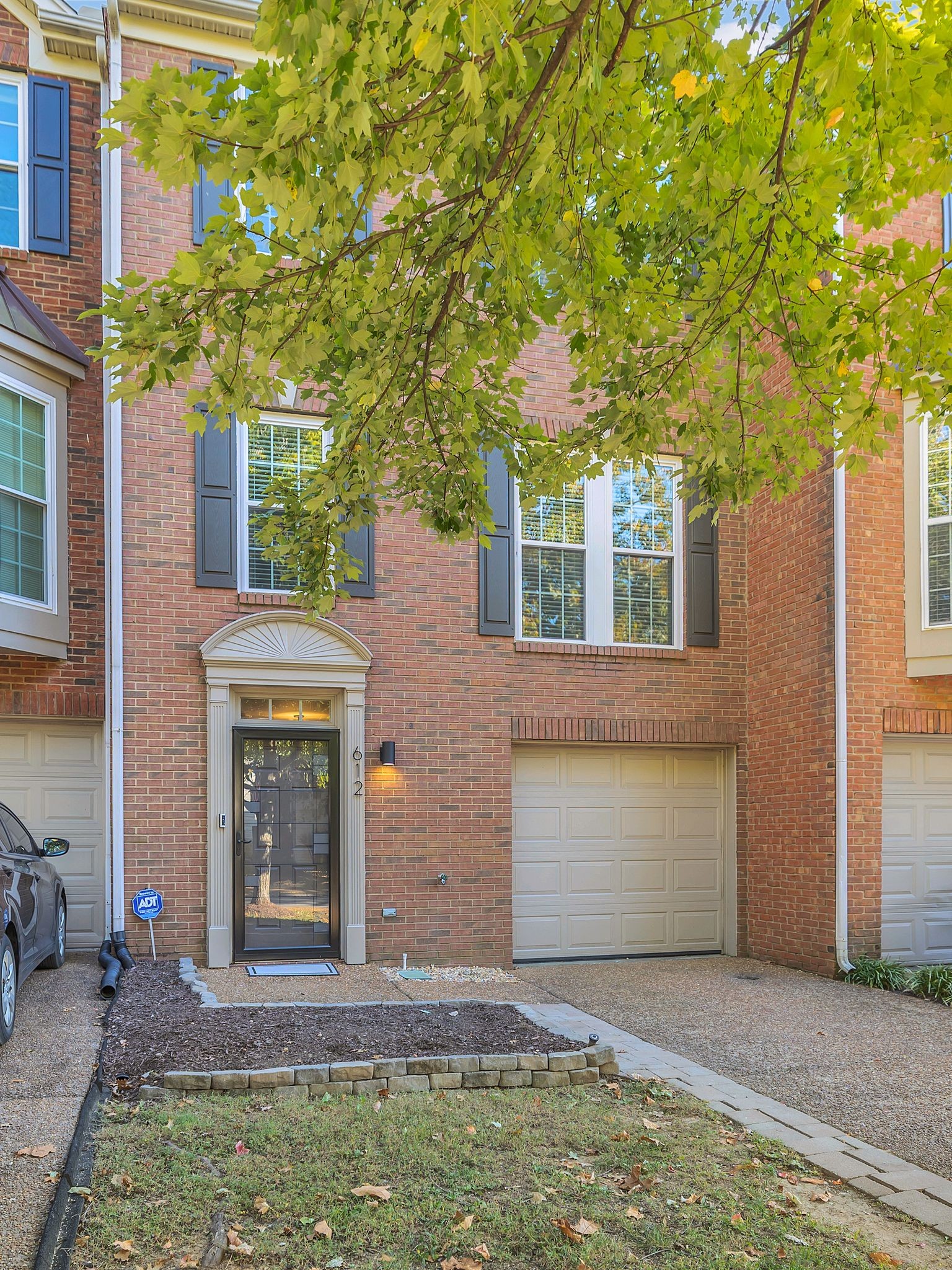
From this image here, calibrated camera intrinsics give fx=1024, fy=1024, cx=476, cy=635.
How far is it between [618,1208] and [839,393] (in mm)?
3806

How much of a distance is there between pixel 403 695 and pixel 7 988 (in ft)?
14.5

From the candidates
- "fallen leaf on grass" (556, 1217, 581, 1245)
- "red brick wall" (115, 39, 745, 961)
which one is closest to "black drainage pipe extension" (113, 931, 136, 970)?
"red brick wall" (115, 39, 745, 961)

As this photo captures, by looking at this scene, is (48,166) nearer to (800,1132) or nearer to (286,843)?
(286,843)

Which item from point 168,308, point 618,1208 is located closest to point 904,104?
point 168,308

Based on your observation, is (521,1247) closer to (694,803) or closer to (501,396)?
(501,396)

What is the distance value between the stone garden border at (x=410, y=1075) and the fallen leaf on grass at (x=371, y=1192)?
48.1 inches

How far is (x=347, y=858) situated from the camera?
914 cm

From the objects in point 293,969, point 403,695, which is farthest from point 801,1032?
point 403,695

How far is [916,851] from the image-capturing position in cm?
1006

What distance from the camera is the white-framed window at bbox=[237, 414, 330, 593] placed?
919 centimetres

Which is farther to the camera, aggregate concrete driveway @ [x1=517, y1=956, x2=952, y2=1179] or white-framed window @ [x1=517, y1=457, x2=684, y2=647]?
white-framed window @ [x1=517, y1=457, x2=684, y2=647]

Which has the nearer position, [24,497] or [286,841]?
[24,497]

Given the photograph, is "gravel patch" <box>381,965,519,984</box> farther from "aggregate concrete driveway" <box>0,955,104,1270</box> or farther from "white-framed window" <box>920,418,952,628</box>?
"white-framed window" <box>920,418,952,628</box>

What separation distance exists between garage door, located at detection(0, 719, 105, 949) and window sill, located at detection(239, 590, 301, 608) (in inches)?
66.3
